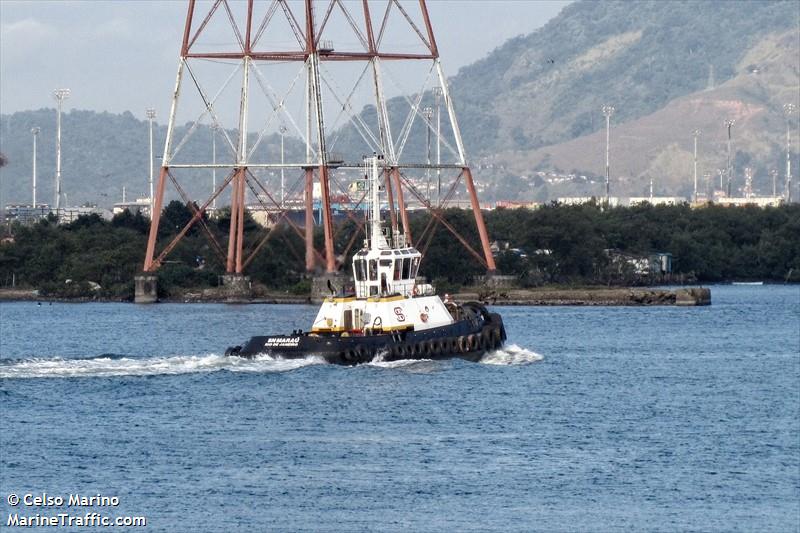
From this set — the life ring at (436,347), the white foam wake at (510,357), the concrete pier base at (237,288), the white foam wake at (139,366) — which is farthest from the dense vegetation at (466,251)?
the white foam wake at (139,366)

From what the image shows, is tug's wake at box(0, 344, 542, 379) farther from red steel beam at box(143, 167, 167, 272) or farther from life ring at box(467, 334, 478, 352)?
red steel beam at box(143, 167, 167, 272)

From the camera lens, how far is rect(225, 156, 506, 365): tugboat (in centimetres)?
6134

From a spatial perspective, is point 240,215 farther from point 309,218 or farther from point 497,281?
point 497,281

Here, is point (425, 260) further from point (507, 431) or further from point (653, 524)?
point (653, 524)

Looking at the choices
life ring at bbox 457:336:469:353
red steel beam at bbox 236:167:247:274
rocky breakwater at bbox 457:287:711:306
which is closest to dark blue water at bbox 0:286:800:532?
life ring at bbox 457:336:469:353

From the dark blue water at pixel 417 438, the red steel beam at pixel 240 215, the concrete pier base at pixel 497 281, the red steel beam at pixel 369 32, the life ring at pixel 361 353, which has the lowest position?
the dark blue water at pixel 417 438

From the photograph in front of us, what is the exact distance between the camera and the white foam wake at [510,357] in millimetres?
65562

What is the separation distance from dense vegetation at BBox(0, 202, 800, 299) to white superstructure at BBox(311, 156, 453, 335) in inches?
1674

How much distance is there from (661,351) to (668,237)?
314 feet

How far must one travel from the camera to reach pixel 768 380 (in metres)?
61.3

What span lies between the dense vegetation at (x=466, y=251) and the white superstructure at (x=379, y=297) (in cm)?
4252

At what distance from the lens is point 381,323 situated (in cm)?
6278

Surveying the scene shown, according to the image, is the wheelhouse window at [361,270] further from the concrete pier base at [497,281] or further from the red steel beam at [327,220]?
the concrete pier base at [497,281]

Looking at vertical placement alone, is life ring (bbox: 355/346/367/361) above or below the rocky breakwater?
below
